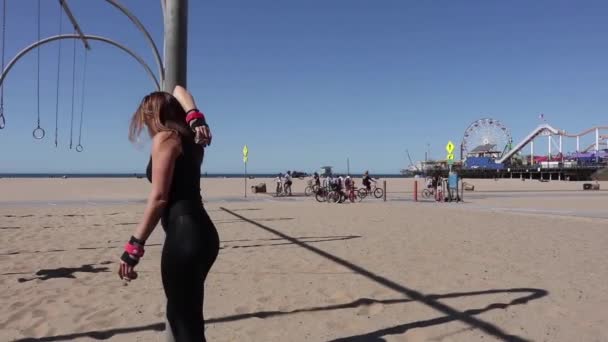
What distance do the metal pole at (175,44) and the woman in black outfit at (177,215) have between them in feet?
1.68

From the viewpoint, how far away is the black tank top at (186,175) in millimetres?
2287

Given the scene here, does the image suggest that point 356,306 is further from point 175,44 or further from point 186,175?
point 175,44

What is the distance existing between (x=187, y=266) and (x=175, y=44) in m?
1.48

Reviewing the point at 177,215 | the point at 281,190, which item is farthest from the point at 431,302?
the point at 281,190

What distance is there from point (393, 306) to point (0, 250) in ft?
24.4

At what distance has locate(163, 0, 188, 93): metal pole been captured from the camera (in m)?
2.92

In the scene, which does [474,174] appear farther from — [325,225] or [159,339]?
[159,339]

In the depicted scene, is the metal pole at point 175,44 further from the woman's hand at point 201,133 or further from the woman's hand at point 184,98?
the woman's hand at point 201,133

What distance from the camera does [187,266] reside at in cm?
229

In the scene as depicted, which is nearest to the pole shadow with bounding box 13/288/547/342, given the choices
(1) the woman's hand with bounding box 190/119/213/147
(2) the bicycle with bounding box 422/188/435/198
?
(1) the woman's hand with bounding box 190/119/213/147

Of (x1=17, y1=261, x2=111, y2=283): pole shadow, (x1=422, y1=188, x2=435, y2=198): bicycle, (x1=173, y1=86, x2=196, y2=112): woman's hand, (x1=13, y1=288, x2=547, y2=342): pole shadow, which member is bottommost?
(x1=13, y1=288, x2=547, y2=342): pole shadow

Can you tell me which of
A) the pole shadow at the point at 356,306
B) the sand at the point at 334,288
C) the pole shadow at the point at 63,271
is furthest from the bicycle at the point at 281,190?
the pole shadow at the point at 356,306

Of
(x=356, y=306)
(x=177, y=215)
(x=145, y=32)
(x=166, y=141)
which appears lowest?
(x=356, y=306)

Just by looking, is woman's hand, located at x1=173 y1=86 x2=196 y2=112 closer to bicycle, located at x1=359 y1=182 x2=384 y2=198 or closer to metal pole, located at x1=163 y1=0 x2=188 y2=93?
metal pole, located at x1=163 y1=0 x2=188 y2=93
